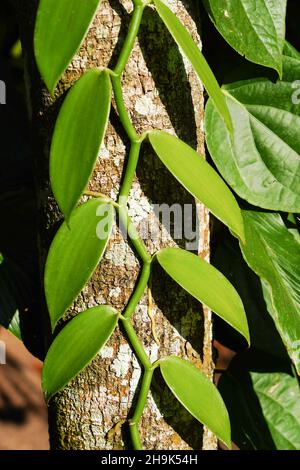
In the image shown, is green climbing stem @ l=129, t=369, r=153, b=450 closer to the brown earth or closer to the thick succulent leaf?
the thick succulent leaf

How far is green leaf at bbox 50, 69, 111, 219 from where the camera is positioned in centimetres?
60

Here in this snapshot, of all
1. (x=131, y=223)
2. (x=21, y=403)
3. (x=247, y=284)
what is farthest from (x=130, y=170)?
(x=21, y=403)

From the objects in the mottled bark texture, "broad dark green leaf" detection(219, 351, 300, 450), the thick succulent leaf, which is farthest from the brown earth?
the mottled bark texture

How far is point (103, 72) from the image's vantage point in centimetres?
63

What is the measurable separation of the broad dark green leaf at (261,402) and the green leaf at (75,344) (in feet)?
1.28

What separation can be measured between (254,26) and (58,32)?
21 cm

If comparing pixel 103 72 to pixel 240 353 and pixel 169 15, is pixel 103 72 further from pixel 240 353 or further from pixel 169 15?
pixel 240 353

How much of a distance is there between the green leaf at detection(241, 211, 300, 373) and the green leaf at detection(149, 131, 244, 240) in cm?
12

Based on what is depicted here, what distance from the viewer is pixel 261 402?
1.01 meters

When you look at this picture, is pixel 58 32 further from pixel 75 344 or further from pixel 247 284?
pixel 247 284

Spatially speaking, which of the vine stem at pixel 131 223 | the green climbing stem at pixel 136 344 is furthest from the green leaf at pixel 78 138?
the green climbing stem at pixel 136 344
